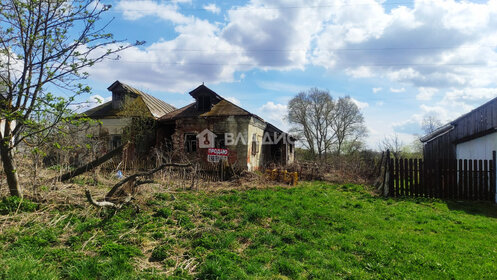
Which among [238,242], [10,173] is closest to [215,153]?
A: [10,173]

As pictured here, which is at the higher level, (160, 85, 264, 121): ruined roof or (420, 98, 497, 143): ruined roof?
(160, 85, 264, 121): ruined roof

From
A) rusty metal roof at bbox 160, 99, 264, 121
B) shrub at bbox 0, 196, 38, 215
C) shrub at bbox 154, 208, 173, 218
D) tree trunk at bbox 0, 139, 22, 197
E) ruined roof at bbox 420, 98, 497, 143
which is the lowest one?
shrub at bbox 154, 208, 173, 218

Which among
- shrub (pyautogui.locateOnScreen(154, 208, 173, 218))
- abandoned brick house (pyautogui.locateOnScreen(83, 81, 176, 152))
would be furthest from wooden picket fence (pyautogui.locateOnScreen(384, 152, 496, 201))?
abandoned brick house (pyautogui.locateOnScreen(83, 81, 176, 152))

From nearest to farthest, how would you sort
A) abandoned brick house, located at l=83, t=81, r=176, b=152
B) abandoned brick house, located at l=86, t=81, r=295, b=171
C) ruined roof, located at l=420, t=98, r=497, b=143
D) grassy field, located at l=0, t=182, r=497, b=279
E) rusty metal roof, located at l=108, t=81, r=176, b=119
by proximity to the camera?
grassy field, located at l=0, t=182, r=497, b=279
ruined roof, located at l=420, t=98, r=497, b=143
abandoned brick house, located at l=86, t=81, r=295, b=171
abandoned brick house, located at l=83, t=81, r=176, b=152
rusty metal roof, located at l=108, t=81, r=176, b=119

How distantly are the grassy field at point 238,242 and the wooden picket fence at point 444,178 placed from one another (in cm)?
250

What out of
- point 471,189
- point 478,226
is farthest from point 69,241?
point 471,189

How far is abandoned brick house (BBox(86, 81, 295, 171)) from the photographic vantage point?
16734 mm

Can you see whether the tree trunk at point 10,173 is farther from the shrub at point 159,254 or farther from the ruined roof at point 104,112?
the ruined roof at point 104,112

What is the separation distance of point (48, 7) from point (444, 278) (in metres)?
8.71

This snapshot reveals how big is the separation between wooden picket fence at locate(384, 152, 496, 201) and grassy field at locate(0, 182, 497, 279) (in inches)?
98.2

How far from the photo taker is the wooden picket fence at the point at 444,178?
9602 millimetres

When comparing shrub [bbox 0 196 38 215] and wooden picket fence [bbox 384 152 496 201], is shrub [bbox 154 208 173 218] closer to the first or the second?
shrub [bbox 0 196 38 215]

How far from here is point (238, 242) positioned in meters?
5.20

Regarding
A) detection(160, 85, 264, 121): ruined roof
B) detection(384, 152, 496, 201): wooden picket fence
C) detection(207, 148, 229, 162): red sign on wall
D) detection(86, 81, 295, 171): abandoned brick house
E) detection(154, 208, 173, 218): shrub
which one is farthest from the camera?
detection(160, 85, 264, 121): ruined roof
